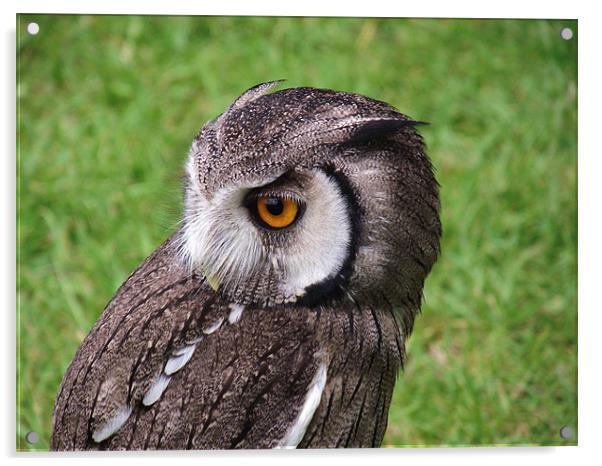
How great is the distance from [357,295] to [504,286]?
33.3 inches

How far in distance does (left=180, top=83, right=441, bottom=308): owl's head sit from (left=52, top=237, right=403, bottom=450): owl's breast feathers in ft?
0.18

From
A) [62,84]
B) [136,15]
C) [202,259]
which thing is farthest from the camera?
[62,84]

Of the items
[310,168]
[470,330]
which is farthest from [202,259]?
[470,330]

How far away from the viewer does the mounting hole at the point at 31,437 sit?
2023mm

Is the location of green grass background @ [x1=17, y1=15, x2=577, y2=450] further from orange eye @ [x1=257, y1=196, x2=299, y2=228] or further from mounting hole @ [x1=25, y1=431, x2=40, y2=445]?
orange eye @ [x1=257, y1=196, x2=299, y2=228]

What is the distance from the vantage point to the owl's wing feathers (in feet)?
5.50

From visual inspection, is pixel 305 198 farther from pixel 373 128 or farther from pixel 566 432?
pixel 566 432

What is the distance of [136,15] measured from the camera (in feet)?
6.83

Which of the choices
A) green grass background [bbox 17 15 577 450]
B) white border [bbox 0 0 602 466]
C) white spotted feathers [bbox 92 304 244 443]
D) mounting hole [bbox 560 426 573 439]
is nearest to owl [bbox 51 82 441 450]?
white spotted feathers [bbox 92 304 244 443]

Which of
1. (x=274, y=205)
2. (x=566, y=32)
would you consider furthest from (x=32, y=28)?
(x=566, y=32)

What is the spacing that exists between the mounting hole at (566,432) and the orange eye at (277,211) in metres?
1.06
